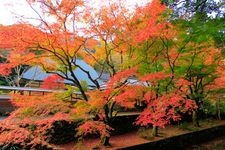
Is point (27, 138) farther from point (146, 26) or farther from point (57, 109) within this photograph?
point (146, 26)

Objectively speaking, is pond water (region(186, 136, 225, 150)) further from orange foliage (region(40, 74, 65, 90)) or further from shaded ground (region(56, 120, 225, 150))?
orange foliage (region(40, 74, 65, 90))

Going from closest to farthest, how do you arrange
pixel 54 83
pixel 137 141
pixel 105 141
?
pixel 105 141 → pixel 137 141 → pixel 54 83

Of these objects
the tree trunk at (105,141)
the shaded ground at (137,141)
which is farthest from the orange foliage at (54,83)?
the tree trunk at (105,141)

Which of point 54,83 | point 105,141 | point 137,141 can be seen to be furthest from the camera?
point 54,83

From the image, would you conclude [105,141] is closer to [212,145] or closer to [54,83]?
[54,83]

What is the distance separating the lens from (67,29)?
9.59m

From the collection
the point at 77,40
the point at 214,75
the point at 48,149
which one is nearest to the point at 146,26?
the point at 77,40

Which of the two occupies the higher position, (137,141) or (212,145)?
(137,141)

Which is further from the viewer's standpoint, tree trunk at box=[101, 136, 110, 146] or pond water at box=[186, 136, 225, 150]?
pond water at box=[186, 136, 225, 150]

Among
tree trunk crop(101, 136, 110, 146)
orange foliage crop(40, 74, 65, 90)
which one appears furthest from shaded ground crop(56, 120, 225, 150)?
orange foliage crop(40, 74, 65, 90)

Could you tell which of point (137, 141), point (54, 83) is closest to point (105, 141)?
point (137, 141)

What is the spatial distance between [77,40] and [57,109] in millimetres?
2660

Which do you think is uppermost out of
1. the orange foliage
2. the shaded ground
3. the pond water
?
the orange foliage

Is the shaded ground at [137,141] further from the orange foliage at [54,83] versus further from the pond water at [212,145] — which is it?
the orange foliage at [54,83]
